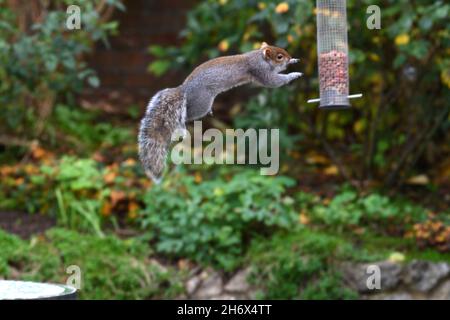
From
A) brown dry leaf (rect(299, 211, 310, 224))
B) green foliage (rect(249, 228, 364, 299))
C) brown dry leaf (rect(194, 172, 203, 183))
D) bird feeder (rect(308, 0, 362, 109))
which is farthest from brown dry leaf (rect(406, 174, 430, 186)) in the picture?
bird feeder (rect(308, 0, 362, 109))

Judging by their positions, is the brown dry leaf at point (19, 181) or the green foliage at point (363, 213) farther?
the brown dry leaf at point (19, 181)

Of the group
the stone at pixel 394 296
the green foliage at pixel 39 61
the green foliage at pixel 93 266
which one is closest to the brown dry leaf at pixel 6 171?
the green foliage at pixel 39 61

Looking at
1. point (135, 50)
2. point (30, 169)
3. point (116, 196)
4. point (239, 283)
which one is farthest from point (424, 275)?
point (135, 50)

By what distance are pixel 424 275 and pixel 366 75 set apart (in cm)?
178

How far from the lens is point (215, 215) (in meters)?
5.93

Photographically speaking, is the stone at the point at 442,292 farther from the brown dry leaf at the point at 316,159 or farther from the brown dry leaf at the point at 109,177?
the brown dry leaf at the point at 109,177

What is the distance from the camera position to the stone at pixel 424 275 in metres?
5.57

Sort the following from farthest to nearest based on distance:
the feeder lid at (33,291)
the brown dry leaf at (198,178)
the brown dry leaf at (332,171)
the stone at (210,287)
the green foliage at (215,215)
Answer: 1. the brown dry leaf at (332,171)
2. the brown dry leaf at (198,178)
3. the green foliage at (215,215)
4. the stone at (210,287)
5. the feeder lid at (33,291)

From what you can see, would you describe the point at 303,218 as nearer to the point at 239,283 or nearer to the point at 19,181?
the point at 239,283

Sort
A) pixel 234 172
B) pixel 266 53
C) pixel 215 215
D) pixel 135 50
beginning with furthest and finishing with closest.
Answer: pixel 135 50 < pixel 234 172 < pixel 215 215 < pixel 266 53

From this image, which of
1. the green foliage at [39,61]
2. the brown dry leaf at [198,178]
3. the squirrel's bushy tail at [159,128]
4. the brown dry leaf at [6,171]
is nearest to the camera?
the squirrel's bushy tail at [159,128]

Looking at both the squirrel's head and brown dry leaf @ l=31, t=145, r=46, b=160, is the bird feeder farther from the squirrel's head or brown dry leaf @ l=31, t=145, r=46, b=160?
brown dry leaf @ l=31, t=145, r=46, b=160

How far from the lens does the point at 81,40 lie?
6871 mm

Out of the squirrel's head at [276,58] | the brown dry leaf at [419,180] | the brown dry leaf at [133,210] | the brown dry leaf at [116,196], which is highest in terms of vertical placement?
the squirrel's head at [276,58]
